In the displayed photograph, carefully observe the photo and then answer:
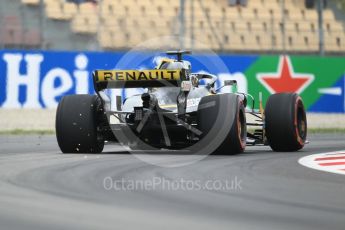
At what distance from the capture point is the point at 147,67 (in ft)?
62.7

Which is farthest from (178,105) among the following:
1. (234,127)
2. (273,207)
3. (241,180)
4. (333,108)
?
(333,108)

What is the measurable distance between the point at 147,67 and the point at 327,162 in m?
8.29

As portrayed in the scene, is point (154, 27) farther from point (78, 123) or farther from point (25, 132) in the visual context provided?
point (78, 123)

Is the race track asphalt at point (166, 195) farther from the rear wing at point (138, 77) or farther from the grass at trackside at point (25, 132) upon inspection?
the grass at trackside at point (25, 132)

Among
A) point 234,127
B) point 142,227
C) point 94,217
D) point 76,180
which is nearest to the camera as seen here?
point 142,227

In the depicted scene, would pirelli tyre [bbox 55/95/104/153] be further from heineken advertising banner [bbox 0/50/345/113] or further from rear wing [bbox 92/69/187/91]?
heineken advertising banner [bbox 0/50/345/113]

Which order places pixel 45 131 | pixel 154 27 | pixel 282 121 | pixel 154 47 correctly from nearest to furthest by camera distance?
1. pixel 282 121
2. pixel 45 131
3. pixel 154 47
4. pixel 154 27

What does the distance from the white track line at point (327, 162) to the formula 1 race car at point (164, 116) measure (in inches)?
30.8

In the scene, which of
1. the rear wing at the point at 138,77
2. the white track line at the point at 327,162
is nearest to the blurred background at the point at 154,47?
the white track line at the point at 327,162

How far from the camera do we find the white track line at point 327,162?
1034 centimetres

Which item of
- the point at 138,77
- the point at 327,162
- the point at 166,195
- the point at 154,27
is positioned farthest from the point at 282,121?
the point at 154,27

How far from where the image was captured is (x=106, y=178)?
27.8 feet

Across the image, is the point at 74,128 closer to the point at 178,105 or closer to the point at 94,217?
the point at 178,105

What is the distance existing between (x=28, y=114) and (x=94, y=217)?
599 inches
